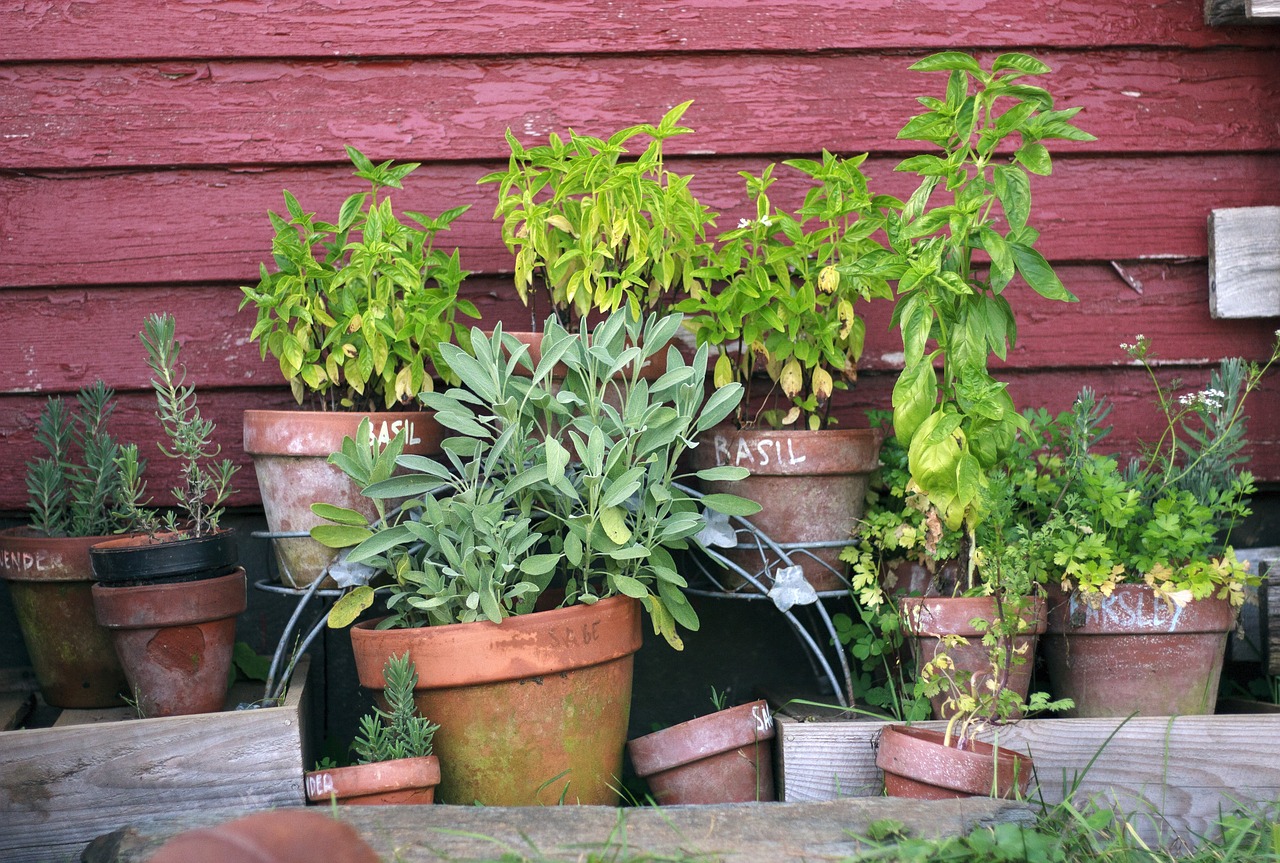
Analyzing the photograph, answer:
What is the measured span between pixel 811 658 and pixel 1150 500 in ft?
2.83

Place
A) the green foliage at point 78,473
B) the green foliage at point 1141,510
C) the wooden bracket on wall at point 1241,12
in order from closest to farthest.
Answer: the green foliage at point 1141,510 < the green foliage at point 78,473 < the wooden bracket on wall at point 1241,12

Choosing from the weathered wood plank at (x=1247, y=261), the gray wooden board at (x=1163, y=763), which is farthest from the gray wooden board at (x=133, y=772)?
the weathered wood plank at (x=1247, y=261)

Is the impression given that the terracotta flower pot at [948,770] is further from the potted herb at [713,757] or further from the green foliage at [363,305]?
the green foliage at [363,305]

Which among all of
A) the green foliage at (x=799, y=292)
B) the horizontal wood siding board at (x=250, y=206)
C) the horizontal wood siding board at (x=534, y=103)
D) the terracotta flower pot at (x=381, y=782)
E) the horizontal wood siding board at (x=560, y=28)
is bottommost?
the terracotta flower pot at (x=381, y=782)

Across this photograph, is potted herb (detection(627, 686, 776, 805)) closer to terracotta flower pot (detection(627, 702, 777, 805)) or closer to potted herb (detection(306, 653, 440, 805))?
terracotta flower pot (detection(627, 702, 777, 805))

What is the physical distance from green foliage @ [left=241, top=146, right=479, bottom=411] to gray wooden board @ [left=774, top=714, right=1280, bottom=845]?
118 centimetres

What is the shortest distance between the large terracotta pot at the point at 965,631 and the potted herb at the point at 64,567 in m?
1.67

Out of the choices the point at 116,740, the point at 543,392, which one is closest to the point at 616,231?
the point at 543,392

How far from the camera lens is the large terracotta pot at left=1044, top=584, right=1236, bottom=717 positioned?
6.45ft

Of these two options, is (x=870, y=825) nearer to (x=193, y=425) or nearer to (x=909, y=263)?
(x=909, y=263)

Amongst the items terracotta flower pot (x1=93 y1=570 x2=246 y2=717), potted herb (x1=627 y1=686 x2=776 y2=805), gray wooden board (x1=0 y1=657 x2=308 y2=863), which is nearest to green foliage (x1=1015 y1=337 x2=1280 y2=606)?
potted herb (x1=627 y1=686 x2=776 y2=805)

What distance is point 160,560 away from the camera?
1.90m

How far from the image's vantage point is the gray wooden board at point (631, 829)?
4.99 ft

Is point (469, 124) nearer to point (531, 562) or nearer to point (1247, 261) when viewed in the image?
point (531, 562)
